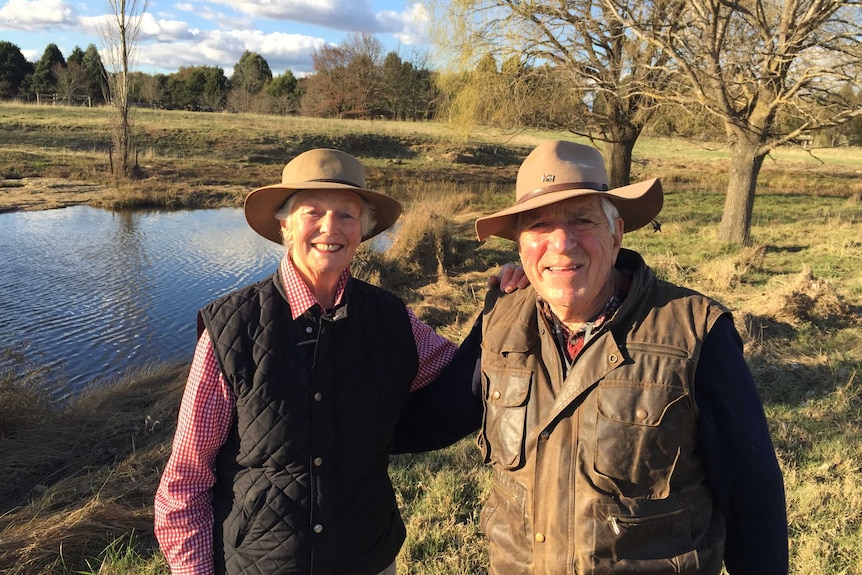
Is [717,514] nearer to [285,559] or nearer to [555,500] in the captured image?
[555,500]

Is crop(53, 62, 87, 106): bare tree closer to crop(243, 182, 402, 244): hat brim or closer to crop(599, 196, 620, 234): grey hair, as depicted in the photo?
crop(243, 182, 402, 244): hat brim

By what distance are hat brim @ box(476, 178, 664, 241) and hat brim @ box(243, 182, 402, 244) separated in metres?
0.38

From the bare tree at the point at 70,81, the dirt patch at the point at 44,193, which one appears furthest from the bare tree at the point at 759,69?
the bare tree at the point at 70,81

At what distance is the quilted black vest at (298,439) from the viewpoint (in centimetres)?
186

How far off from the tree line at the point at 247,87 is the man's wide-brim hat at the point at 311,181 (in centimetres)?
4678

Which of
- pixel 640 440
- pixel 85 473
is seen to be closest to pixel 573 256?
Answer: pixel 640 440

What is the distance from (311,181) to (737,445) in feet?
4.91

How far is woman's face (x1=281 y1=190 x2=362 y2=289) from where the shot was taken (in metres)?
2.05

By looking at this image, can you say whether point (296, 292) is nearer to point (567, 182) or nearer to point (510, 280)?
point (510, 280)

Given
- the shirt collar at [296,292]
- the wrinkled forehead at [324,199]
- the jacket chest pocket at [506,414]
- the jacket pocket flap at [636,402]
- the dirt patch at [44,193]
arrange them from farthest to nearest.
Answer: the dirt patch at [44,193], the wrinkled forehead at [324,199], the shirt collar at [296,292], the jacket chest pocket at [506,414], the jacket pocket flap at [636,402]

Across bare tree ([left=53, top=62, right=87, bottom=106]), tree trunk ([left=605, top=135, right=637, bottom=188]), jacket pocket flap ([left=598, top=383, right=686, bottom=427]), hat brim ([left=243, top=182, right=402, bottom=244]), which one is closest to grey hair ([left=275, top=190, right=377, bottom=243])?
hat brim ([left=243, top=182, right=402, bottom=244])

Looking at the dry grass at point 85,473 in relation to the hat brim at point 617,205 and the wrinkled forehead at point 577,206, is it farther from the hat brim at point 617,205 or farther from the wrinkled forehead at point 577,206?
the wrinkled forehead at point 577,206

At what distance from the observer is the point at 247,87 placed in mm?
59281

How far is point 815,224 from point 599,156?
46.7 feet
